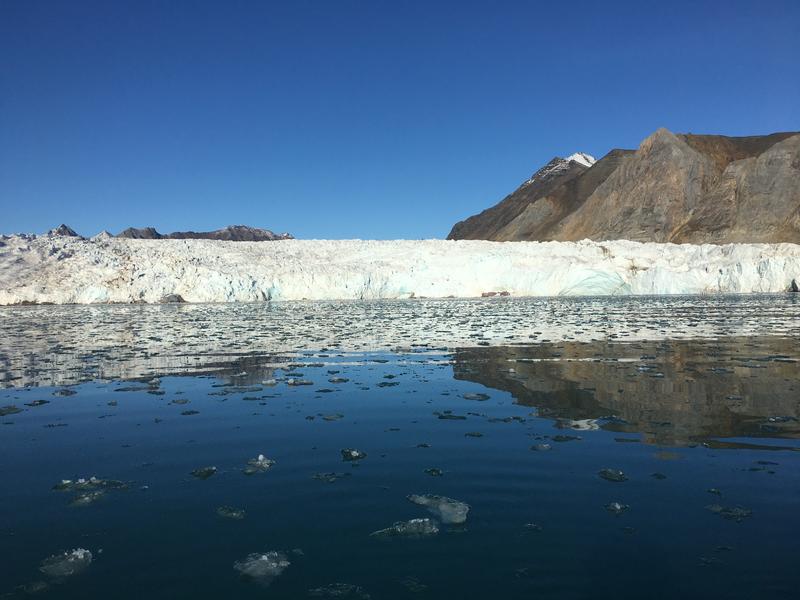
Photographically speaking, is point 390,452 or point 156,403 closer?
point 390,452

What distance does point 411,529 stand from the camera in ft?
14.0

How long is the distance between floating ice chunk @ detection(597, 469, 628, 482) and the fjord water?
2 centimetres

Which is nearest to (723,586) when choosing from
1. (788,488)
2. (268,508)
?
(788,488)

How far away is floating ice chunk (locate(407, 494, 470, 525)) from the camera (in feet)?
14.6

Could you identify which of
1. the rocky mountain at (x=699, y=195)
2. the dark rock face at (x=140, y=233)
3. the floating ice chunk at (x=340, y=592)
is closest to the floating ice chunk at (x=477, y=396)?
the floating ice chunk at (x=340, y=592)

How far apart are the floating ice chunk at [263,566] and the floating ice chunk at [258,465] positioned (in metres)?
1.75

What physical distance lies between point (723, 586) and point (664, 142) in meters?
92.1

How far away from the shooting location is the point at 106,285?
39.4 meters

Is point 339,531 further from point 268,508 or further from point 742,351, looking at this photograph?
point 742,351

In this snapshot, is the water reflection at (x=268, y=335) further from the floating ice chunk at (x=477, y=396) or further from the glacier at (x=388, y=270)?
the glacier at (x=388, y=270)

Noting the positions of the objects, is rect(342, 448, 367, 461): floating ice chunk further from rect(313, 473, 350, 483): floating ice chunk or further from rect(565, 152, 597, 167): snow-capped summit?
rect(565, 152, 597, 167): snow-capped summit

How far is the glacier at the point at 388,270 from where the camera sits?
40.1 meters

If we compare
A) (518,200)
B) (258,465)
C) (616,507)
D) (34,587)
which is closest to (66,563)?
(34,587)

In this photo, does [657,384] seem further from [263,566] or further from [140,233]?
[140,233]
